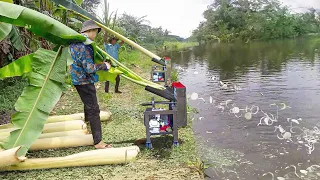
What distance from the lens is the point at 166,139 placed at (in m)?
5.12

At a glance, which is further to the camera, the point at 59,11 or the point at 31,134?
the point at 59,11

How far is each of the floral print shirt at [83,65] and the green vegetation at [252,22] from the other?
42616mm

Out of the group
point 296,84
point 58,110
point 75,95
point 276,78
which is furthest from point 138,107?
point 276,78

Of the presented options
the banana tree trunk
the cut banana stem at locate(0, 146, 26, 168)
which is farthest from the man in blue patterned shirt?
the cut banana stem at locate(0, 146, 26, 168)

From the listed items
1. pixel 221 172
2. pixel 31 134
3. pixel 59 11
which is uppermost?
pixel 59 11

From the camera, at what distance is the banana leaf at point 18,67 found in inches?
166

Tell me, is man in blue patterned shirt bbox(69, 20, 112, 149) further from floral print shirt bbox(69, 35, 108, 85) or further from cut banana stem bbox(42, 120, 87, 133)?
cut banana stem bbox(42, 120, 87, 133)

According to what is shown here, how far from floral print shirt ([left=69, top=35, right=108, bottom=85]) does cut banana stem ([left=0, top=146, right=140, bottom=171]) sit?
0.98 metres

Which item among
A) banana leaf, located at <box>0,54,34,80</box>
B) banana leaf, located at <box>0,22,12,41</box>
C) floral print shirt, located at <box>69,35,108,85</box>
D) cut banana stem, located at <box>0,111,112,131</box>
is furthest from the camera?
cut banana stem, located at <box>0,111,112,131</box>

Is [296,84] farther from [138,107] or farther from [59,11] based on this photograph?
[59,11]

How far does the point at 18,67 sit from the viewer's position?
13.9 ft

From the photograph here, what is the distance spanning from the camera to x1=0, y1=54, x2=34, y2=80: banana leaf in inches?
166

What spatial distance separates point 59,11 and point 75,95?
10.6 ft

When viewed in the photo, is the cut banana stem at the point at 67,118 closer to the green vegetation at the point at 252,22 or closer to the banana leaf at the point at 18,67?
the banana leaf at the point at 18,67
